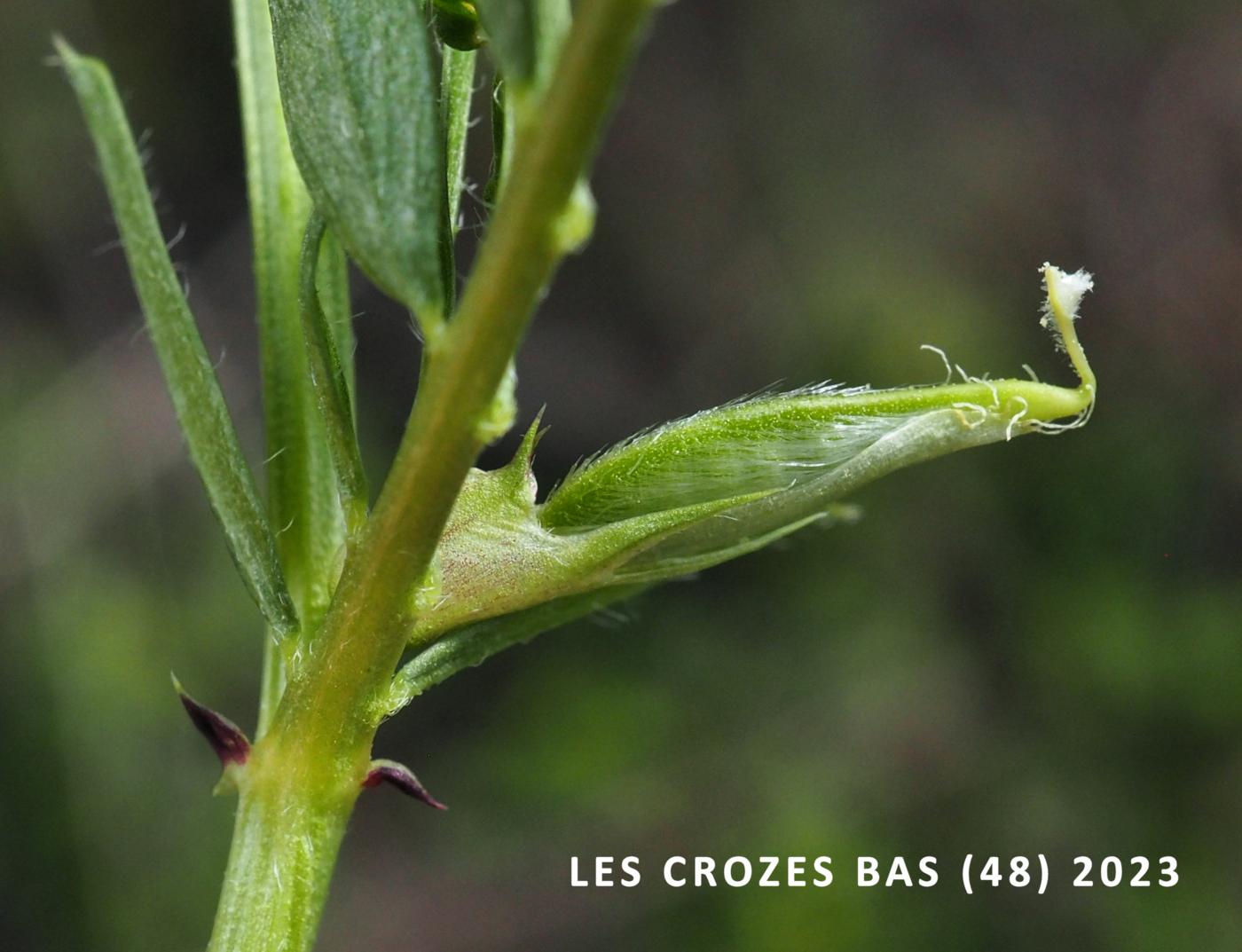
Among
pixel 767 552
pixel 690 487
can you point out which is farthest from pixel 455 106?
pixel 767 552

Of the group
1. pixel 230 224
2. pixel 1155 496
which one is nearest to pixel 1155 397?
pixel 1155 496

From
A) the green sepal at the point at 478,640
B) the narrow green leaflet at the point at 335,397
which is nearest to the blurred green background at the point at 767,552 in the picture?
the green sepal at the point at 478,640

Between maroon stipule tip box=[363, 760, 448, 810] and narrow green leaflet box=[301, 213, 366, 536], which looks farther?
maroon stipule tip box=[363, 760, 448, 810]

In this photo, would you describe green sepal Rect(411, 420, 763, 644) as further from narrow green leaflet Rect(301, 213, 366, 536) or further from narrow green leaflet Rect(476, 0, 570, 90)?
narrow green leaflet Rect(476, 0, 570, 90)

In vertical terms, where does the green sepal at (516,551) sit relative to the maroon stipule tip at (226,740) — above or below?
above

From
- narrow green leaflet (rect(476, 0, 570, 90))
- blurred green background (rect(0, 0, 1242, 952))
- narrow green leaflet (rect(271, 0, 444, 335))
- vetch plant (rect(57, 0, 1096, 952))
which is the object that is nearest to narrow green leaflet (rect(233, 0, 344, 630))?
vetch plant (rect(57, 0, 1096, 952))

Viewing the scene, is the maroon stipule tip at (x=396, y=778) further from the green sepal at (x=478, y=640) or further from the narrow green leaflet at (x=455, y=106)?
the narrow green leaflet at (x=455, y=106)
